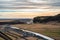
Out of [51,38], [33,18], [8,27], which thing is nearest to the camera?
[51,38]

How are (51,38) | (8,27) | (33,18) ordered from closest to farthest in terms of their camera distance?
(51,38)
(8,27)
(33,18)

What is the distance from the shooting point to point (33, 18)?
1654mm

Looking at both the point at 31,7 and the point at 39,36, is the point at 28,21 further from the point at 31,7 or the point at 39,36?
the point at 39,36

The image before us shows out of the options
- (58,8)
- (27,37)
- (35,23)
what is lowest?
(27,37)

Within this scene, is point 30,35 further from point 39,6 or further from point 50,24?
point 39,6

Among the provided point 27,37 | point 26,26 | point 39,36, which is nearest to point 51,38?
point 39,36

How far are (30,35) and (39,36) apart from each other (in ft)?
0.30

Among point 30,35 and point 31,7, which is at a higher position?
point 31,7

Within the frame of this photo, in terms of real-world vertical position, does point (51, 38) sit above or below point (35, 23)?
below

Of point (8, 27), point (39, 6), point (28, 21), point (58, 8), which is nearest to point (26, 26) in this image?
point (28, 21)

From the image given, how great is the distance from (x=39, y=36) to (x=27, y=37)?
0.12m

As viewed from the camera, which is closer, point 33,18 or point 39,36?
point 39,36

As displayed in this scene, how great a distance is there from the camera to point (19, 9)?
168cm

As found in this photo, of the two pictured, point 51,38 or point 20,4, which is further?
point 20,4
